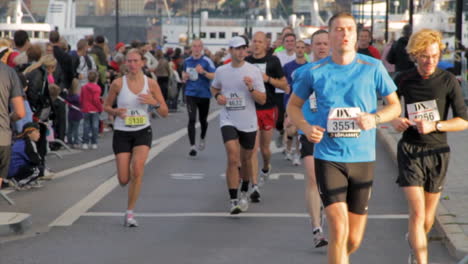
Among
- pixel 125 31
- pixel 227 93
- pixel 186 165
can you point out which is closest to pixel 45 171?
pixel 186 165

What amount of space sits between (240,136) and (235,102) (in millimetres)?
384

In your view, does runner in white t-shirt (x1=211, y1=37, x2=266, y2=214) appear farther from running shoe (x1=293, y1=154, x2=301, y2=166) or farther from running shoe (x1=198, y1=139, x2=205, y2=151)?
running shoe (x1=198, y1=139, x2=205, y2=151)

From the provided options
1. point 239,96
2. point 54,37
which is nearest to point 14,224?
point 239,96

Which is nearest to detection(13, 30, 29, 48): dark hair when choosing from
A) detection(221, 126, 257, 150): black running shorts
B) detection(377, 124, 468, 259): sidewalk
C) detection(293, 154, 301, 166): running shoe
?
detection(293, 154, 301, 166): running shoe

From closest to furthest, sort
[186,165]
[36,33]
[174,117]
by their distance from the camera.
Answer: [186,165], [174,117], [36,33]

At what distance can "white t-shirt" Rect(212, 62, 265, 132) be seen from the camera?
11.6 meters

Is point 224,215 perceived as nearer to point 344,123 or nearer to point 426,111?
point 426,111

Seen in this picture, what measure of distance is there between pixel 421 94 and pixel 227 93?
399 cm

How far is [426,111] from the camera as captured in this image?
7.87m

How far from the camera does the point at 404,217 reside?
10883 millimetres

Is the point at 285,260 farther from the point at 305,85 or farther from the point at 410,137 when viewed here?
the point at 305,85

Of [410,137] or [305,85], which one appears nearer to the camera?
[305,85]

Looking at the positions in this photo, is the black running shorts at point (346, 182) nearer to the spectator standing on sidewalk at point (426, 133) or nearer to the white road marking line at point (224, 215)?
the spectator standing on sidewalk at point (426, 133)

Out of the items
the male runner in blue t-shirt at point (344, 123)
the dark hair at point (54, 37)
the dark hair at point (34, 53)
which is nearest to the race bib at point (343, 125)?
the male runner in blue t-shirt at point (344, 123)
